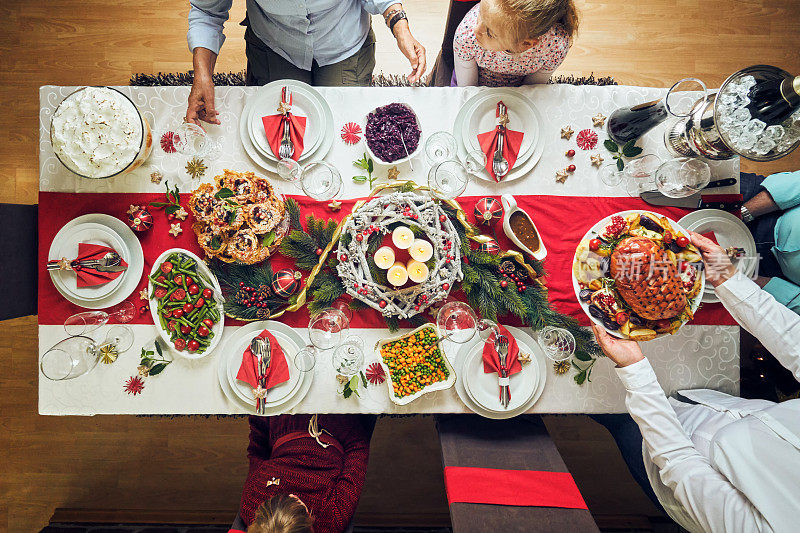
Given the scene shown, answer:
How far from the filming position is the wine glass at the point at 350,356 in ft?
5.11

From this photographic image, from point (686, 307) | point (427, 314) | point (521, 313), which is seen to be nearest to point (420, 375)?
point (427, 314)

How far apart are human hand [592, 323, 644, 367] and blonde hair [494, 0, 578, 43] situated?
100cm

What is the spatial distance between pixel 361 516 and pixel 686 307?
2.11 metres

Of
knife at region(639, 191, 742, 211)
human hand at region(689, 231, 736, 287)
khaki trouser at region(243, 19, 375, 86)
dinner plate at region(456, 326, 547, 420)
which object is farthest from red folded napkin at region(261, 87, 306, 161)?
human hand at region(689, 231, 736, 287)

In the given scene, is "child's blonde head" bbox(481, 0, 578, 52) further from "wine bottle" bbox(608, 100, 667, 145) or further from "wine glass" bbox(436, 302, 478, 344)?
"wine glass" bbox(436, 302, 478, 344)

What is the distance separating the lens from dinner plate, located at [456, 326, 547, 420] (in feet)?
5.13

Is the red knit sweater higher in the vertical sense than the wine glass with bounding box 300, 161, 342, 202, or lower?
lower

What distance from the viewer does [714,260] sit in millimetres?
Result: 1439

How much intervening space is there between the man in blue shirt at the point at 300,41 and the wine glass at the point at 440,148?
1.13 feet

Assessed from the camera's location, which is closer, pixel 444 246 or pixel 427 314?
pixel 444 246

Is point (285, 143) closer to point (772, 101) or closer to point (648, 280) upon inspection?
point (648, 280)

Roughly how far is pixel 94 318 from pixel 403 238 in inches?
46.8

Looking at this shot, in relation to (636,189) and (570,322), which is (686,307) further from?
(636,189)

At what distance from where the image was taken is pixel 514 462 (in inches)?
63.9
